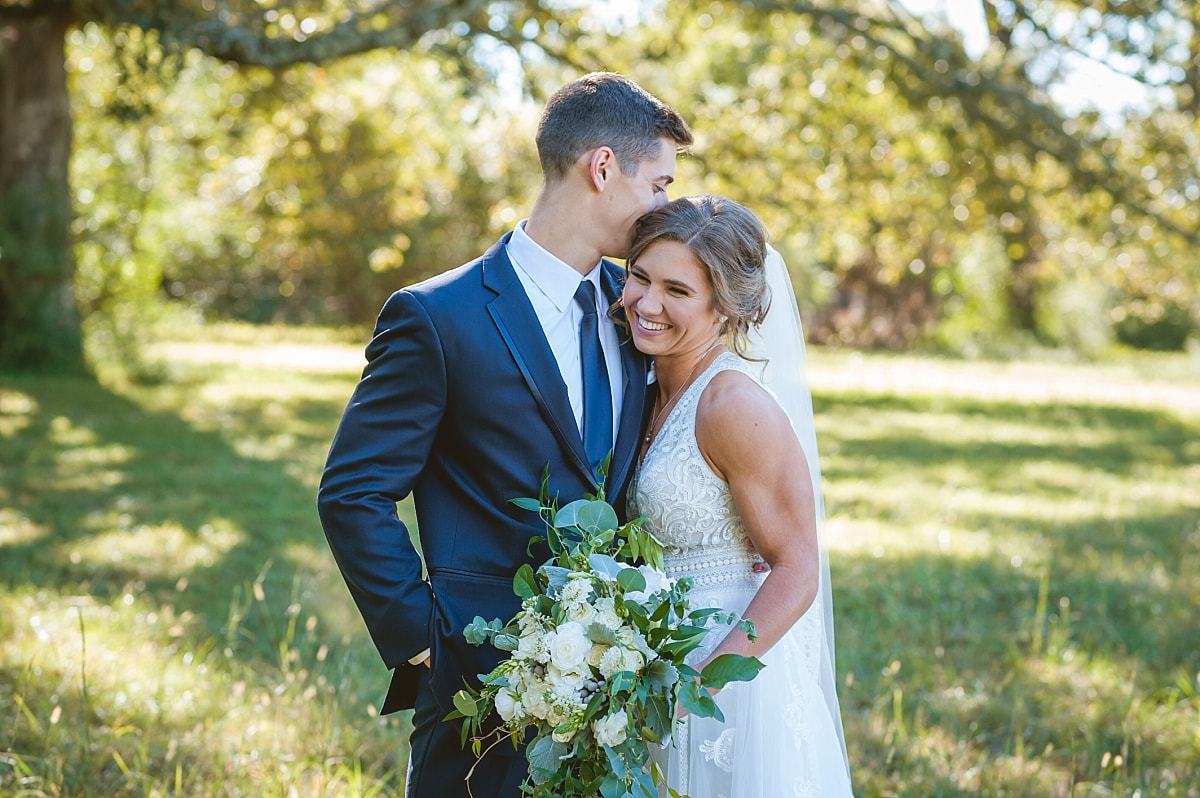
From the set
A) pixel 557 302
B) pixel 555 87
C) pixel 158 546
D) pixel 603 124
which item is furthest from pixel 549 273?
pixel 555 87

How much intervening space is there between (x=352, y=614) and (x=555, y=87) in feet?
23.2

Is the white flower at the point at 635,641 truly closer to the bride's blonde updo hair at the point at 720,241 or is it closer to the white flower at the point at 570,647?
the white flower at the point at 570,647

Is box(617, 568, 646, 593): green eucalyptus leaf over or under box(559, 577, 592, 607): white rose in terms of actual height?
over

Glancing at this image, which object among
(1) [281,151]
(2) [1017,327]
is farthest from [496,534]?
(2) [1017,327]

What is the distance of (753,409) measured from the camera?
99.3 inches

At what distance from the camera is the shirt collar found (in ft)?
8.71

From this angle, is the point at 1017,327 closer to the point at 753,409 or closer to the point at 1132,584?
the point at 1132,584

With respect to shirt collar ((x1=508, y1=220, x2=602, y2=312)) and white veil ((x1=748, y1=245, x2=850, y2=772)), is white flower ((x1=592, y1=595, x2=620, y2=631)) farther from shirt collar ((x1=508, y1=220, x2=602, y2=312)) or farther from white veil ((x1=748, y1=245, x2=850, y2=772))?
white veil ((x1=748, y1=245, x2=850, y2=772))

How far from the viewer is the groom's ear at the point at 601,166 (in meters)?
2.62

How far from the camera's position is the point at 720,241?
259 centimetres

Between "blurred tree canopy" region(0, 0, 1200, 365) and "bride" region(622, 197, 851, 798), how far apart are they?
725 centimetres

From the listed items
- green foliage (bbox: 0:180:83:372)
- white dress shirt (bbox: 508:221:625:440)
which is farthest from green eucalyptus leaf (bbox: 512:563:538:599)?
green foliage (bbox: 0:180:83:372)

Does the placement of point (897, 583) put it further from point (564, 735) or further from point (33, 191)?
point (33, 191)

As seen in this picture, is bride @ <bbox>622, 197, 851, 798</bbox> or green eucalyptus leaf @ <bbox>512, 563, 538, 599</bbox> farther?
bride @ <bbox>622, 197, 851, 798</bbox>
